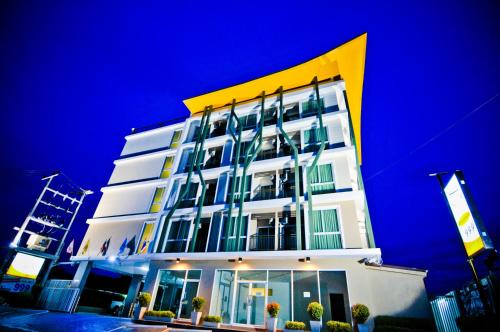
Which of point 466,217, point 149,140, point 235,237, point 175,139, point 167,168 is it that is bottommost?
point 466,217

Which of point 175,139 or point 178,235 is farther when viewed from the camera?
point 175,139

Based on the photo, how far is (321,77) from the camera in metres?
21.3

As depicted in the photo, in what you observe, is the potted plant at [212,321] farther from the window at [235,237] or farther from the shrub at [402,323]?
the shrub at [402,323]

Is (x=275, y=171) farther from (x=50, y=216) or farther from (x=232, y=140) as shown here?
(x=50, y=216)

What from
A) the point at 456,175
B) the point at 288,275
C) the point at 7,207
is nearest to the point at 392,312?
the point at 288,275

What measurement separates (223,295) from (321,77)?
64.5 feet

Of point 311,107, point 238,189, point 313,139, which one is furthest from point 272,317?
point 311,107

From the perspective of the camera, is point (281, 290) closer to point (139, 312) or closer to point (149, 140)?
point (139, 312)

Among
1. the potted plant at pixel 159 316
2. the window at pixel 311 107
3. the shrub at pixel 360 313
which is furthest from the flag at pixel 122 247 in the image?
the window at pixel 311 107

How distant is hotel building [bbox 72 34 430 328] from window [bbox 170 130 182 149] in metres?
0.11

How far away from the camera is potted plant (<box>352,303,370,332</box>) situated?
33.1ft

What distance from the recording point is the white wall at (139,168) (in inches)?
942

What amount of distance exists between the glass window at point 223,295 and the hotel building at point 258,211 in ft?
0.21

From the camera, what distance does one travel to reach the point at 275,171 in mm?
17906
